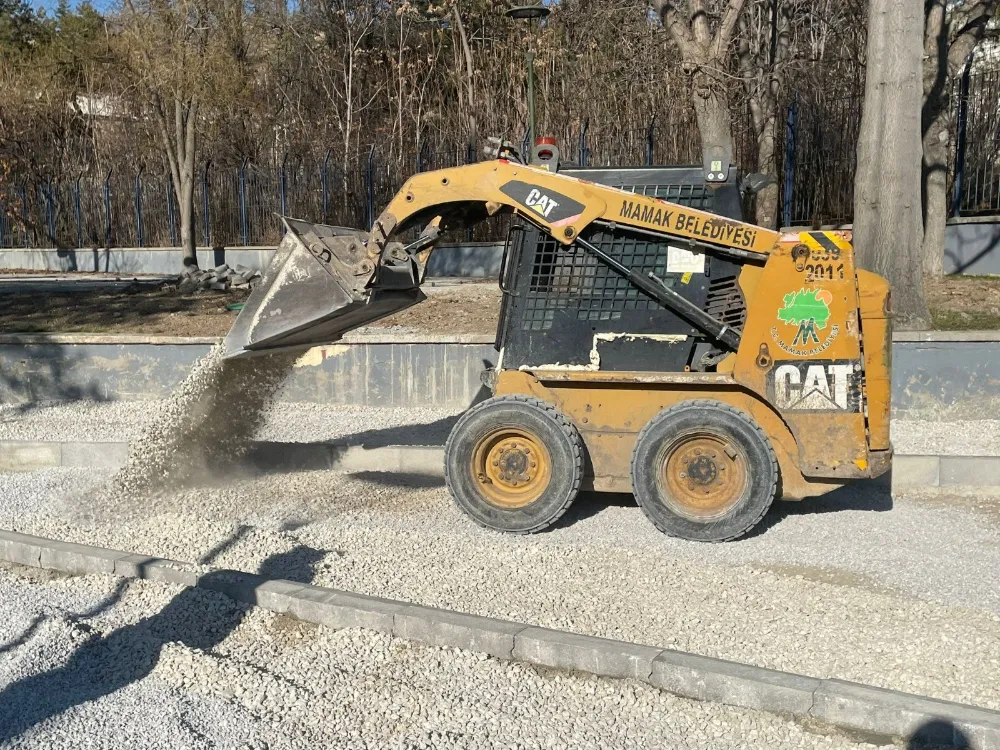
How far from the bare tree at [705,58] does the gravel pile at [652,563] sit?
783cm

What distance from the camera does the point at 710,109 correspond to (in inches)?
550

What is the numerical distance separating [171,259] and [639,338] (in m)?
17.7

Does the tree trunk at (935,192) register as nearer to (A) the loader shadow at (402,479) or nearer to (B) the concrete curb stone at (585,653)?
(A) the loader shadow at (402,479)

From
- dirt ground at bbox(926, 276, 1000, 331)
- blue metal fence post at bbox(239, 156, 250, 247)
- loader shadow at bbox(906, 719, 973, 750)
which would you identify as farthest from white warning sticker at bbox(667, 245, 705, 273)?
blue metal fence post at bbox(239, 156, 250, 247)

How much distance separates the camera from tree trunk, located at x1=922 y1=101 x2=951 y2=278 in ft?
46.1

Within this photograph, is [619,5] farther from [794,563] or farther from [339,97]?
[794,563]

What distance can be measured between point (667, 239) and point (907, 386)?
14.1ft

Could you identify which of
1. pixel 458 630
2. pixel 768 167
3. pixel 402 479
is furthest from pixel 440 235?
pixel 768 167

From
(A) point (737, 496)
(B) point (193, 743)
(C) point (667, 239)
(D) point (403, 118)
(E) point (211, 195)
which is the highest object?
(D) point (403, 118)

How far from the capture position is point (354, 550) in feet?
20.6

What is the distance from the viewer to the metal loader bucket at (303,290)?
668 centimetres

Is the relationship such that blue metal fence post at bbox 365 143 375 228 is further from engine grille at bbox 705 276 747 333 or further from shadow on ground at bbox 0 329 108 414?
engine grille at bbox 705 276 747 333

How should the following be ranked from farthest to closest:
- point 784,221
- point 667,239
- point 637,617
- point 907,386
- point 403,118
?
point 403,118 → point 784,221 → point 907,386 → point 667,239 → point 637,617

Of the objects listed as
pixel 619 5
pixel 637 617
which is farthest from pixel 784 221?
pixel 637 617
